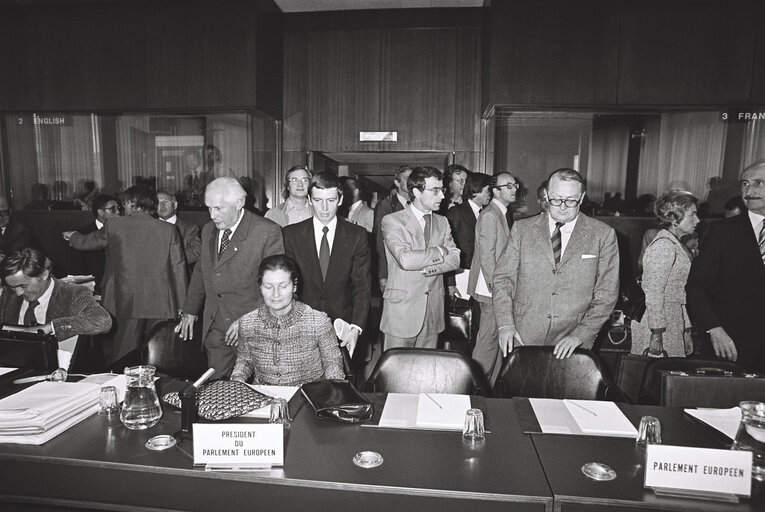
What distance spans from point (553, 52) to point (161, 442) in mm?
5417

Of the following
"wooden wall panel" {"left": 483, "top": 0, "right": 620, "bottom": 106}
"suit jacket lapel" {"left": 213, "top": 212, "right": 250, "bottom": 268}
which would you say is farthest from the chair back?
"wooden wall panel" {"left": 483, "top": 0, "right": 620, "bottom": 106}

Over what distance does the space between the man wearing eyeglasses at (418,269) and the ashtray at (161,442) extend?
171 cm

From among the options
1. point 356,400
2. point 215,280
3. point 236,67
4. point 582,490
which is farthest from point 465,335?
point 236,67

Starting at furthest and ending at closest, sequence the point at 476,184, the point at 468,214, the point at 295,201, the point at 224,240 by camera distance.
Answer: the point at 476,184
the point at 468,214
the point at 295,201
the point at 224,240

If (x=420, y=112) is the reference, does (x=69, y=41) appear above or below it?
above

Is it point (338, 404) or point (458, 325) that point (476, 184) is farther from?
point (338, 404)

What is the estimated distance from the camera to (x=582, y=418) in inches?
70.3

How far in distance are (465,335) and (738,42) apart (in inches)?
179

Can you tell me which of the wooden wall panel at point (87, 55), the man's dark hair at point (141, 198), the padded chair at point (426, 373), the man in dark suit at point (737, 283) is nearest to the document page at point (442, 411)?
the padded chair at point (426, 373)

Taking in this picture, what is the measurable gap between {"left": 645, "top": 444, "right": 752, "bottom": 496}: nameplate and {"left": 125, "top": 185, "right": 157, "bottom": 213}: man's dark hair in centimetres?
363

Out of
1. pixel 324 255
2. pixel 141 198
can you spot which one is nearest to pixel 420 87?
pixel 141 198

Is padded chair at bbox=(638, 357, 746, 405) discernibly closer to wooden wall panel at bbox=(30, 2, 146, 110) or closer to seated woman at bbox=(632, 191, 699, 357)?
seated woman at bbox=(632, 191, 699, 357)

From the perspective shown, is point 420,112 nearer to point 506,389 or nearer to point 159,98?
point 159,98

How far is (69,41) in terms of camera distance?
6.15 m
